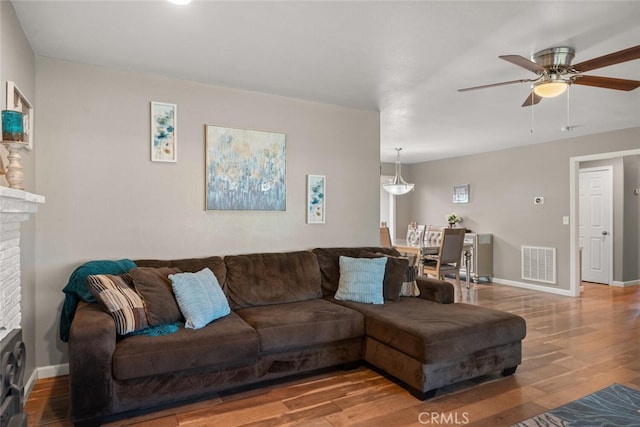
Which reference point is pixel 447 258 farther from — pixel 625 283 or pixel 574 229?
pixel 625 283

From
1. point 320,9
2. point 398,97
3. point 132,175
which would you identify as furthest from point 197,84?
point 398,97

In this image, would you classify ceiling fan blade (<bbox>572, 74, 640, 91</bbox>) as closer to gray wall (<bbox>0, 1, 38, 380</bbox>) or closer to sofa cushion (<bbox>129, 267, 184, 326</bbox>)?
sofa cushion (<bbox>129, 267, 184, 326</bbox>)

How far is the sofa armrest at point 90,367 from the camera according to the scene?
2.05m

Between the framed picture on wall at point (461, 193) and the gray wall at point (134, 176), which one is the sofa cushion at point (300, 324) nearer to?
the gray wall at point (134, 176)

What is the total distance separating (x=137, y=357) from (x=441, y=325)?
1931 mm

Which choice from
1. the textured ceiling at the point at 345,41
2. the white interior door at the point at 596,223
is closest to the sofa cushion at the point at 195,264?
the textured ceiling at the point at 345,41

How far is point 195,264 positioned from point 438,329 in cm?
193

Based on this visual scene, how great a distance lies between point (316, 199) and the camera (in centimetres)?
397

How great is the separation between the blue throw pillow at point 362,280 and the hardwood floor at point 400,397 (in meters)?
0.59

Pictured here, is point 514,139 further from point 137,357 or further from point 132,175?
point 137,357

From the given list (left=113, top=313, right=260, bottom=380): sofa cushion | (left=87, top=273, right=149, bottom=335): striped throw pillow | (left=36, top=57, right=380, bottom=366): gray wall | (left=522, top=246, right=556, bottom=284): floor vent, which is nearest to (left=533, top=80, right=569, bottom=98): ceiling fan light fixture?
(left=36, top=57, right=380, bottom=366): gray wall

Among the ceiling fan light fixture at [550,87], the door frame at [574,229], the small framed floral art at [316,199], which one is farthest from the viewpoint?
the door frame at [574,229]

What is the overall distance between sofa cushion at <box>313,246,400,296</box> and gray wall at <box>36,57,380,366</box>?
0.24 meters

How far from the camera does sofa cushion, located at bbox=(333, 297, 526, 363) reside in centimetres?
244
